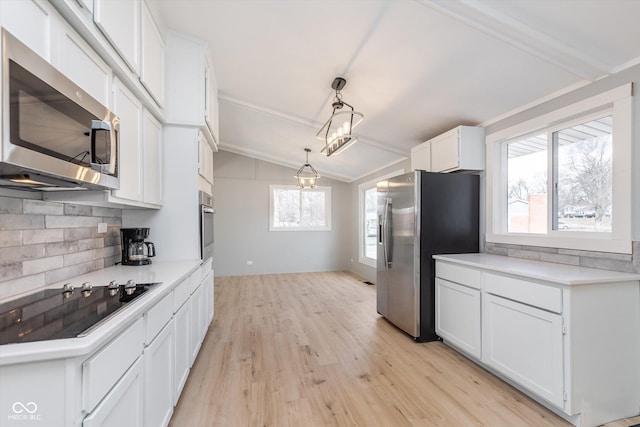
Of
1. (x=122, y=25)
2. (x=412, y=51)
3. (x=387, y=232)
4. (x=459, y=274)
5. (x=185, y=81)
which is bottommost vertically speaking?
(x=459, y=274)

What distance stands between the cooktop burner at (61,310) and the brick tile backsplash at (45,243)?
0.14 meters

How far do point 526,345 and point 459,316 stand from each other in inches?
27.2

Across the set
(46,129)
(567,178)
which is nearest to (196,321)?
(46,129)

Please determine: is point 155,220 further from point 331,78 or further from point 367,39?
point 367,39

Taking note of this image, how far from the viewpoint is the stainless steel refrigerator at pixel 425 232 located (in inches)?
120

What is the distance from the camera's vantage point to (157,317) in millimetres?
1547

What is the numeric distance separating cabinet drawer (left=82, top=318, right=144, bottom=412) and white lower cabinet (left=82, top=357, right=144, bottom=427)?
0.03 metres

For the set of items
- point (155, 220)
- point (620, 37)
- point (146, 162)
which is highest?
point (620, 37)

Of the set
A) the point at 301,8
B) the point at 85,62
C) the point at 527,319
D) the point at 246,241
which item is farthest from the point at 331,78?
the point at 246,241

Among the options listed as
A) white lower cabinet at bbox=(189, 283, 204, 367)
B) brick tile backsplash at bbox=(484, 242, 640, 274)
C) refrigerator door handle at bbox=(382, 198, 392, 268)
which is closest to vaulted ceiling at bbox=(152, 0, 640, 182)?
refrigerator door handle at bbox=(382, 198, 392, 268)

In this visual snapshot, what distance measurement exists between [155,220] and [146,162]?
0.65 m

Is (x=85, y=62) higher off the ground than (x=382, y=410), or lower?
higher

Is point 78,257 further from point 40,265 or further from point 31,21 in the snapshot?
point 31,21

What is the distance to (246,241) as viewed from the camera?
22.4 feet
